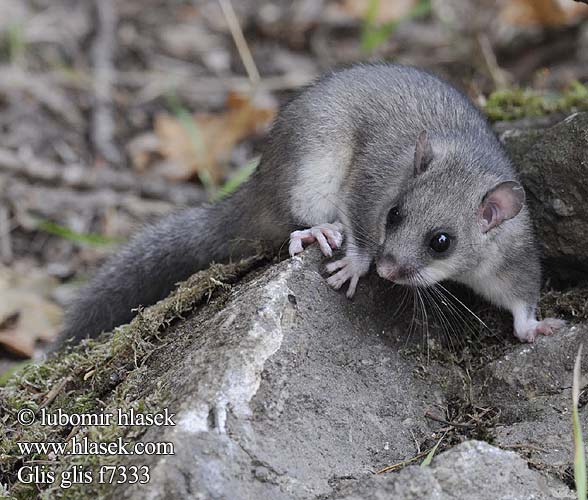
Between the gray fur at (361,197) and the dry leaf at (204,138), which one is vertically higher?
the dry leaf at (204,138)

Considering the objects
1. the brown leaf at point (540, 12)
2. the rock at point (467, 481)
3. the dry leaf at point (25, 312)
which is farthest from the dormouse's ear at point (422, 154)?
the brown leaf at point (540, 12)

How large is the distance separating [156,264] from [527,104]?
8.04 ft

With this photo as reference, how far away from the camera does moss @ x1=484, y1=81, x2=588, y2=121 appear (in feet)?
16.3

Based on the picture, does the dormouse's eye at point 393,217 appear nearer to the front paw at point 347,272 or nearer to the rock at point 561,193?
the front paw at point 347,272

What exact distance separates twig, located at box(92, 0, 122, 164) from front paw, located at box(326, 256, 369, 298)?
3799 mm

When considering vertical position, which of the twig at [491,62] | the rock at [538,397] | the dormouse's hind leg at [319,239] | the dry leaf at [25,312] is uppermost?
the twig at [491,62]

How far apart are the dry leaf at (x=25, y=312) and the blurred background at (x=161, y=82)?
0.01m

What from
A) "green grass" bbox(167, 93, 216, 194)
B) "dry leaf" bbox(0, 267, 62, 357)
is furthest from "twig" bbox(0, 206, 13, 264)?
"green grass" bbox(167, 93, 216, 194)

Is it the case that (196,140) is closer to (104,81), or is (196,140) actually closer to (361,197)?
(104,81)

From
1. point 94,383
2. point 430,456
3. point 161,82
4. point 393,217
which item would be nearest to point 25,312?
point 94,383

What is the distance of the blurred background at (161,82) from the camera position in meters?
6.29

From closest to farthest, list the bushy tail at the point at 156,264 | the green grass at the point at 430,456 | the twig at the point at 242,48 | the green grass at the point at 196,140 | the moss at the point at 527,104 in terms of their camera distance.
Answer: the green grass at the point at 430,456
the bushy tail at the point at 156,264
the moss at the point at 527,104
the green grass at the point at 196,140
the twig at the point at 242,48

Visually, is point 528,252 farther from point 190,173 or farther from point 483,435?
point 190,173

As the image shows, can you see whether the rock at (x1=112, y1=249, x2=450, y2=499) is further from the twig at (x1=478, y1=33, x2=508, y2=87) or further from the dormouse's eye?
the twig at (x1=478, y1=33, x2=508, y2=87)
